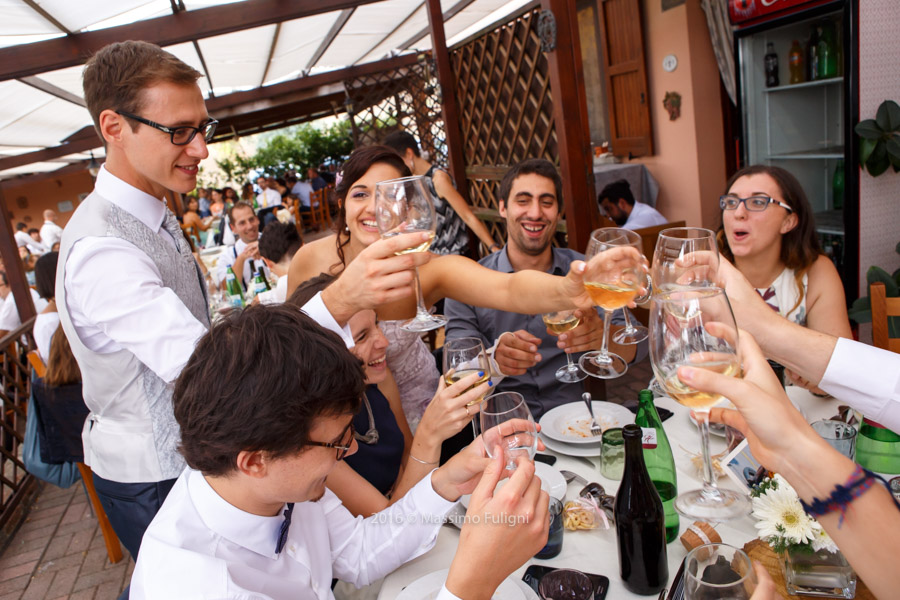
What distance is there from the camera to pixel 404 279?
1259mm

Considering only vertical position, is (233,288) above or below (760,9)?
below

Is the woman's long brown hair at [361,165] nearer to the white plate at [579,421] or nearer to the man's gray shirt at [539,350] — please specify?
the man's gray shirt at [539,350]

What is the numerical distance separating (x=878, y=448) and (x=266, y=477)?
131 cm

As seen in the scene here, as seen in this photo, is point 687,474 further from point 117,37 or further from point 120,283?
point 117,37

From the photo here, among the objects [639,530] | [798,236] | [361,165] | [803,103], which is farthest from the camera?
[803,103]

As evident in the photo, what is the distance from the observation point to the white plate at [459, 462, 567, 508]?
4.67 ft

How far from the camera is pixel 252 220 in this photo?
573 centimetres

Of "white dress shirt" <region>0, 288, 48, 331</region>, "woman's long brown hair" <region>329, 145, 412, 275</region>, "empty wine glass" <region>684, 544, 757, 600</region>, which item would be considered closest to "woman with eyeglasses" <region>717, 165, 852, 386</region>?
"woman's long brown hair" <region>329, 145, 412, 275</region>

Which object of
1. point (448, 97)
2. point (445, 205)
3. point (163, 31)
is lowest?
point (445, 205)

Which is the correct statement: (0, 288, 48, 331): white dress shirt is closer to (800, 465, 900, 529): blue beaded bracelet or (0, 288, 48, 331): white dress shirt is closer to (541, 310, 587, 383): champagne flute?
(541, 310, 587, 383): champagne flute

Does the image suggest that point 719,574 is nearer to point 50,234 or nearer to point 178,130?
point 178,130

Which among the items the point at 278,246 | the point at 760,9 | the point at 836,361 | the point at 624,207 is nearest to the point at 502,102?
the point at 624,207

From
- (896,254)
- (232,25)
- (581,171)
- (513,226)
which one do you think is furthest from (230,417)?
(896,254)

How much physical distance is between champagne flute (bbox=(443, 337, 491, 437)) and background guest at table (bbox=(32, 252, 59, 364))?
136 inches
